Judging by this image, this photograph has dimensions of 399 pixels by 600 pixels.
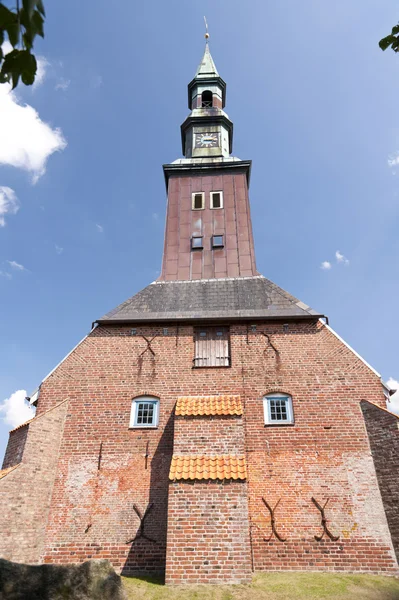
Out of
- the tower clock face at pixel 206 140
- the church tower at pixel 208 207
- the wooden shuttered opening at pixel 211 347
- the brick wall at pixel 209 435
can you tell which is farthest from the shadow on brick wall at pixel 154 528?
the tower clock face at pixel 206 140

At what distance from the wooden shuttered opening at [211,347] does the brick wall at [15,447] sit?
16.9 ft

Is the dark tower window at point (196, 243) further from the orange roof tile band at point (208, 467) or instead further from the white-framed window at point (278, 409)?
the orange roof tile band at point (208, 467)

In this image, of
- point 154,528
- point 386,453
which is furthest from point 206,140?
point 154,528

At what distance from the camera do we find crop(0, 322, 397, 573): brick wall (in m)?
9.41

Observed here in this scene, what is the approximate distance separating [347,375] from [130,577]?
7590 millimetres

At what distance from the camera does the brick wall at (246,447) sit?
371 inches

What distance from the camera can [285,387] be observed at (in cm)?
1141

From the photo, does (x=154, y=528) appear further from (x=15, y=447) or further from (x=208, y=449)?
(x=15, y=447)

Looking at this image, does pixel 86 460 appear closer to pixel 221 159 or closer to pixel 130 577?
pixel 130 577

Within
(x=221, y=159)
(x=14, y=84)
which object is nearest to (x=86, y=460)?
(x=14, y=84)

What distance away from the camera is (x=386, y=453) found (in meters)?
10.0

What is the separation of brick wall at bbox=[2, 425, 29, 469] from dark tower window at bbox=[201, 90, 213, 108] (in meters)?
19.3

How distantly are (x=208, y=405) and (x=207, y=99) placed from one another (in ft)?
61.4

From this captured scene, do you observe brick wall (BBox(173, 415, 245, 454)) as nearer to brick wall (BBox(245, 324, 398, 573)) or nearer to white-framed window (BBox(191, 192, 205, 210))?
brick wall (BBox(245, 324, 398, 573))
